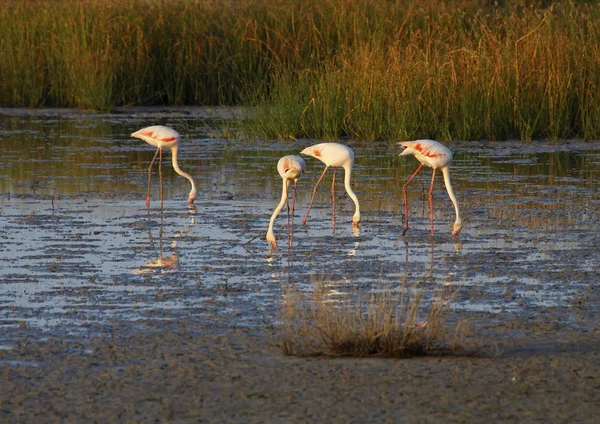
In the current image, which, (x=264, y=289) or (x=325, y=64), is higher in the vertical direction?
(x=325, y=64)

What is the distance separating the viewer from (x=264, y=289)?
24.5ft

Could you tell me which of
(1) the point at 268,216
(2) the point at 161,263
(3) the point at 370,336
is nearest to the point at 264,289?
(2) the point at 161,263

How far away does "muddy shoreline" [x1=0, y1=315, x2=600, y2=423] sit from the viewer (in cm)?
496

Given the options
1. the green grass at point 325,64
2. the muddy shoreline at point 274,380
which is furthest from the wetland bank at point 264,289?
the green grass at point 325,64

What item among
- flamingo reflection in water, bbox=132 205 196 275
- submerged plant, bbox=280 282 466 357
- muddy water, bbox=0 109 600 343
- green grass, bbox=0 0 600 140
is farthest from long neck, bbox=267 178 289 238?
→ green grass, bbox=0 0 600 140

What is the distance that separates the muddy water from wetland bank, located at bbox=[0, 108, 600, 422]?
28 millimetres

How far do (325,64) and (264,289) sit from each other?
443 inches

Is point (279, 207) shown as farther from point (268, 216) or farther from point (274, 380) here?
point (274, 380)

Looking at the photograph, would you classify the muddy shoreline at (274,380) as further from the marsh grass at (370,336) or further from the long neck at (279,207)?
the long neck at (279,207)

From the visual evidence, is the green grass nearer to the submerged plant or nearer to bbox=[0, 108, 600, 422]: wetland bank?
bbox=[0, 108, 600, 422]: wetland bank

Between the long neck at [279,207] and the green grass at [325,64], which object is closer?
the long neck at [279,207]

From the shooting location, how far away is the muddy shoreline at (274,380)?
496 centimetres

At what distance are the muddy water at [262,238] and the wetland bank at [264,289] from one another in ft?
0.09

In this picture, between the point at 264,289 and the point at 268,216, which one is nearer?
the point at 264,289
